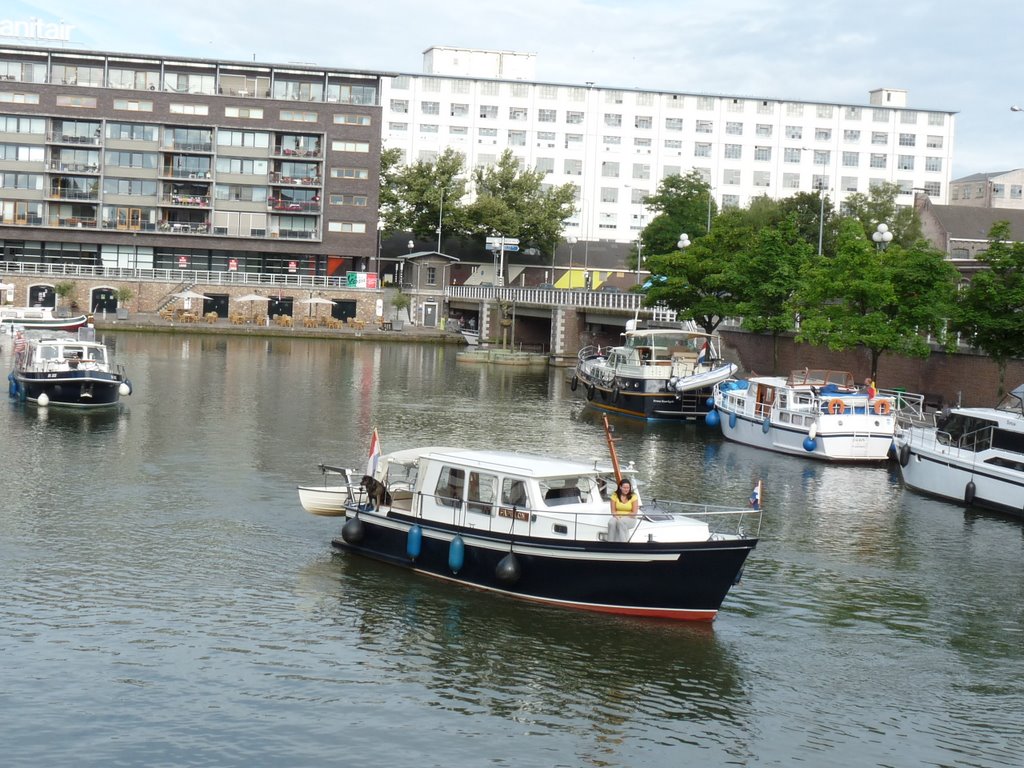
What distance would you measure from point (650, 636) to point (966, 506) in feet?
64.4

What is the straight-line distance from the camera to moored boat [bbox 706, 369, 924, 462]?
1955 inches

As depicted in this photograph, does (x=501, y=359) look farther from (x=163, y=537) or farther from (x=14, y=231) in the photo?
(x=163, y=537)

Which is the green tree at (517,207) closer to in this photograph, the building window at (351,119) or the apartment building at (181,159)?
the apartment building at (181,159)

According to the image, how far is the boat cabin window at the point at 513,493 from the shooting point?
27.1 meters

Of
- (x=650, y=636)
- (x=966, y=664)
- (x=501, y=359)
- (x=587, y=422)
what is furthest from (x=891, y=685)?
(x=501, y=359)

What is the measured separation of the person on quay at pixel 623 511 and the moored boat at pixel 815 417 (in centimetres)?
2478

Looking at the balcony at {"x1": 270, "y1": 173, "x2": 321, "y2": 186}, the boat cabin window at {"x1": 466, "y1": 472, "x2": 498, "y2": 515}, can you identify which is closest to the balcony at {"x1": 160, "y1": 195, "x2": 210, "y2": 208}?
the balcony at {"x1": 270, "y1": 173, "x2": 321, "y2": 186}

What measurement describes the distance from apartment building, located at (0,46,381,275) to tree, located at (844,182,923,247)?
4730cm

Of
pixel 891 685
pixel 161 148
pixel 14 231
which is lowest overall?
pixel 891 685

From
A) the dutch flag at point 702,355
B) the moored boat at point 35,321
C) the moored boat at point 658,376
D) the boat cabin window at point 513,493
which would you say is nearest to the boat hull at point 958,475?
the moored boat at point 658,376

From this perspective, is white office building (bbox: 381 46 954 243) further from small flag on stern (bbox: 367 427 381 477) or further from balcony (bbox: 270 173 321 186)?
small flag on stern (bbox: 367 427 381 477)

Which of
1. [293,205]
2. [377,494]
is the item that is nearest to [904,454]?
[377,494]

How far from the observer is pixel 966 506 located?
40.9 m

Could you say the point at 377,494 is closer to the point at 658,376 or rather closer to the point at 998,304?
the point at 998,304
